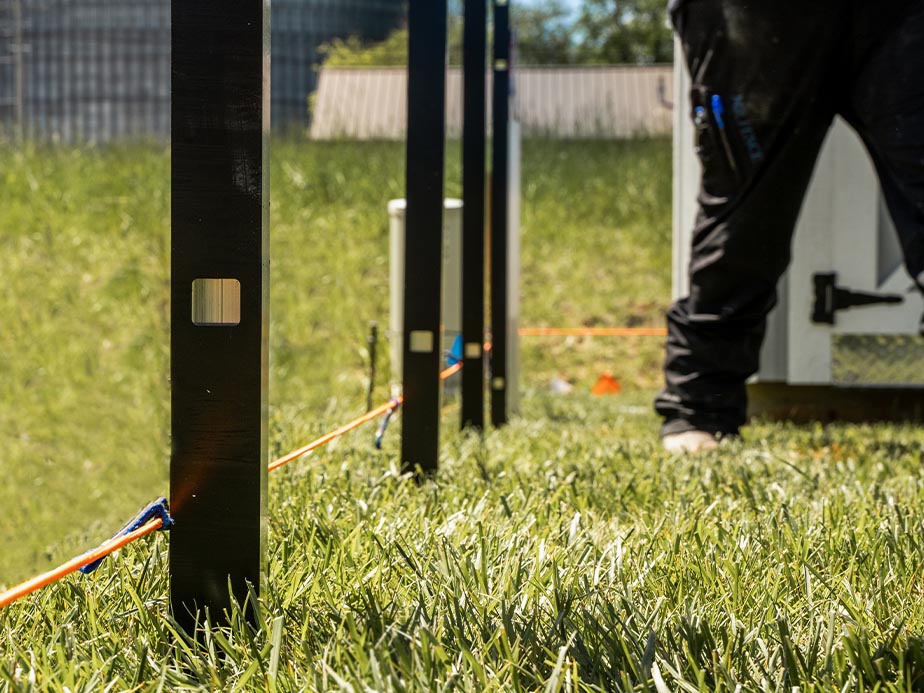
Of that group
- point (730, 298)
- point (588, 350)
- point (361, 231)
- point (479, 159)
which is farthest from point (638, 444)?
point (361, 231)

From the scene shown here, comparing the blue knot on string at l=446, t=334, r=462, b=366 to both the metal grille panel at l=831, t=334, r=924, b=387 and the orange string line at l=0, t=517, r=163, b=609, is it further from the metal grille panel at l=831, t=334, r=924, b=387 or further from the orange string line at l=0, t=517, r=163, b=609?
the orange string line at l=0, t=517, r=163, b=609

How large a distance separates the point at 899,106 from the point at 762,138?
0.31 metres

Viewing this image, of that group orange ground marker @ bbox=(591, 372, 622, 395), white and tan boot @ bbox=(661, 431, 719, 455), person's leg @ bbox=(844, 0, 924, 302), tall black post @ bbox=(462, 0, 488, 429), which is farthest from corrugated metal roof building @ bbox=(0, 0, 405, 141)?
orange ground marker @ bbox=(591, 372, 622, 395)

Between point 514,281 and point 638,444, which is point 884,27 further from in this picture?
point 514,281

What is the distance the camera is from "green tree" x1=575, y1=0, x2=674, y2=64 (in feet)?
123

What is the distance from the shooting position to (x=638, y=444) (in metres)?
2.49

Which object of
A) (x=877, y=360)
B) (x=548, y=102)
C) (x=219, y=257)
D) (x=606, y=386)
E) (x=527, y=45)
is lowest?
(x=606, y=386)

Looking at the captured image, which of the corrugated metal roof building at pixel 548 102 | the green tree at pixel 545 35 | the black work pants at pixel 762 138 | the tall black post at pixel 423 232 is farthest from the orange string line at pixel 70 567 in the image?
the green tree at pixel 545 35

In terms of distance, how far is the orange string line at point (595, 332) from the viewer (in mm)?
7363

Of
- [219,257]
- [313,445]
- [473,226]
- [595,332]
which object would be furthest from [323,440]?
[595,332]

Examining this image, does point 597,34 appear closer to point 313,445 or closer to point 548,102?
point 548,102

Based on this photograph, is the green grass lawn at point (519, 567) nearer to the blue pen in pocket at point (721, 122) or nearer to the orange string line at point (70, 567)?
the orange string line at point (70, 567)

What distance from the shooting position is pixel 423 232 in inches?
68.6

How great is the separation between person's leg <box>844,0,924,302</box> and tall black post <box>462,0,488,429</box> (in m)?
1.05
